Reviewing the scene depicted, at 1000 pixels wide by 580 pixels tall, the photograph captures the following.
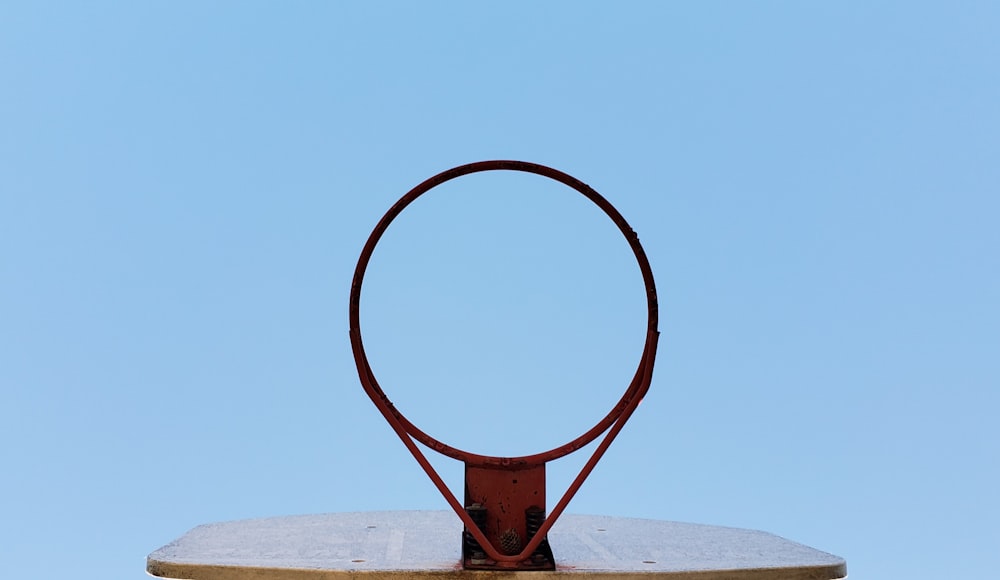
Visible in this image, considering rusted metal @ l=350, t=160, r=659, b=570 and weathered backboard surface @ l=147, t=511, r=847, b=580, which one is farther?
rusted metal @ l=350, t=160, r=659, b=570

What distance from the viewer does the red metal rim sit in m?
3.94

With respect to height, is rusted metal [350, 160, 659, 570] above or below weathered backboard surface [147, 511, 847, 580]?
above

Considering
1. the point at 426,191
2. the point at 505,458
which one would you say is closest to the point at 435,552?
the point at 505,458

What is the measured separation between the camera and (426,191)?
396 centimetres

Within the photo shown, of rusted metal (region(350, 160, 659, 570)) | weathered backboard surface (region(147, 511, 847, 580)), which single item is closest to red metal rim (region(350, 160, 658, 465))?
rusted metal (region(350, 160, 659, 570))

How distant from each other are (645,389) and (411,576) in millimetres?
870

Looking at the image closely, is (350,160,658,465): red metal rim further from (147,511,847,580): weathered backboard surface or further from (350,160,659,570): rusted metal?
(147,511,847,580): weathered backboard surface

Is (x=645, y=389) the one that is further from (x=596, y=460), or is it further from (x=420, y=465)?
(x=420, y=465)

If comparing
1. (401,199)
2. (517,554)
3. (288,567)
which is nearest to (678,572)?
(517,554)

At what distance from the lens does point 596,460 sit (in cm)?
383

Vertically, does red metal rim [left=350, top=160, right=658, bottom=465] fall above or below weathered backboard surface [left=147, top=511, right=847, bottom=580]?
above

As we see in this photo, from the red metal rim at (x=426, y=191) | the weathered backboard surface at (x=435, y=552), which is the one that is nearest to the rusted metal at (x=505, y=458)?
the red metal rim at (x=426, y=191)

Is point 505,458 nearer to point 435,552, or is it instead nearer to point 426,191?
point 435,552

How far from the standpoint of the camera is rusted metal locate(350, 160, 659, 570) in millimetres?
3902
